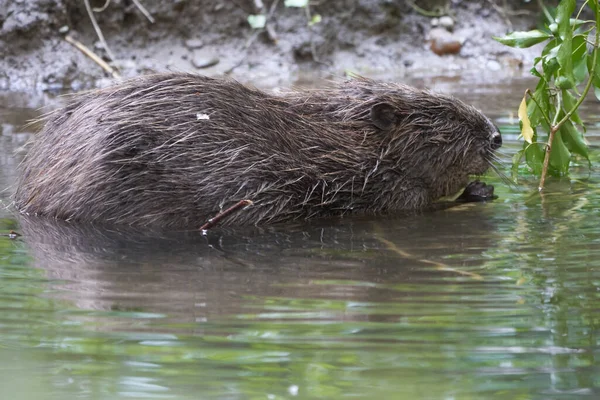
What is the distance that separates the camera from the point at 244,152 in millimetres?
4301

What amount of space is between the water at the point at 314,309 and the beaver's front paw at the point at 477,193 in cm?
31

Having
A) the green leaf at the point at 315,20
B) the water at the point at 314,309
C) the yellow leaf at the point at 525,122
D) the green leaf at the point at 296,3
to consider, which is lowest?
the water at the point at 314,309

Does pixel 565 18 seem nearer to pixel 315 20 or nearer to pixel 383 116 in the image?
pixel 383 116

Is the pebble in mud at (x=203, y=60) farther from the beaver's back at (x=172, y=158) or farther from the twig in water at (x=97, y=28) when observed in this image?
the beaver's back at (x=172, y=158)

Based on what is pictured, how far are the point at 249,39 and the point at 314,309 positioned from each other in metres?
6.46

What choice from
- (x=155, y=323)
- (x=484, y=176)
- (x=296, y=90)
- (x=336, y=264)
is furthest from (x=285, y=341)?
(x=484, y=176)

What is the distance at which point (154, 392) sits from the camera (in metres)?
2.18

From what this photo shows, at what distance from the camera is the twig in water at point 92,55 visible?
26.8 ft

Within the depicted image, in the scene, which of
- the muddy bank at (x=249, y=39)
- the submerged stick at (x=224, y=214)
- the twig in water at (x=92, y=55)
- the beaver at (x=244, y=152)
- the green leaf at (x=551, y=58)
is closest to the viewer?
the submerged stick at (x=224, y=214)

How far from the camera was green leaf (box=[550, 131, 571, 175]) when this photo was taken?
4676 millimetres

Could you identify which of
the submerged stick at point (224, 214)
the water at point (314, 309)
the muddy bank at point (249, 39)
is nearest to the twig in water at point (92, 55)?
the muddy bank at point (249, 39)

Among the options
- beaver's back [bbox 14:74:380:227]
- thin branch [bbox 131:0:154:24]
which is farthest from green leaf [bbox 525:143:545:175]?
thin branch [bbox 131:0:154:24]

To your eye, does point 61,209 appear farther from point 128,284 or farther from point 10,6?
point 10,6

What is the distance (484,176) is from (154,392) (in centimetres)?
357
